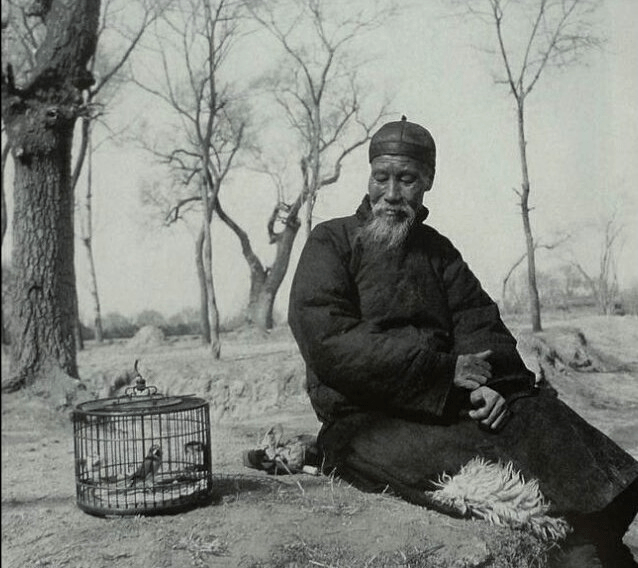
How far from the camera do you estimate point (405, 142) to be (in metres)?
2.67

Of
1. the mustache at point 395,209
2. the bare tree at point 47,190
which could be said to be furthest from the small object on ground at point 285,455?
the bare tree at point 47,190

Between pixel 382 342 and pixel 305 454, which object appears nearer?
pixel 382 342

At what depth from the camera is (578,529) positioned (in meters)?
2.36

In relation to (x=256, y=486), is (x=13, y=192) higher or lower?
higher

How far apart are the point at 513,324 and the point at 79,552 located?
642 cm

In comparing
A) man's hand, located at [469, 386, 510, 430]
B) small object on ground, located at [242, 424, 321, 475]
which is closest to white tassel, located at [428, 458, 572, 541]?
man's hand, located at [469, 386, 510, 430]

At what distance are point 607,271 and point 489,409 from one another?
2934mm

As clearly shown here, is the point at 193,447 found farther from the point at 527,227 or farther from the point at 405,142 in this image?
the point at 527,227

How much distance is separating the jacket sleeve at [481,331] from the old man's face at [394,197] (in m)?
0.31

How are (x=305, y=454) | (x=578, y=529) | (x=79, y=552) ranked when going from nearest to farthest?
1. (x=79, y=552)
2. (x=578, y=529)
3. (x=305, y=454)

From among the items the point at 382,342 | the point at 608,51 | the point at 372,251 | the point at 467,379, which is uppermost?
→ the point at 608,51

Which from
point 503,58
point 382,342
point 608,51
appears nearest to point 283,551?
point 382,342

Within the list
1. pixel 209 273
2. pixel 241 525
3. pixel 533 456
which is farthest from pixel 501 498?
pixel 209 273

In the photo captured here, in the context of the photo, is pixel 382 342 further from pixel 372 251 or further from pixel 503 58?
pixel 503 58
